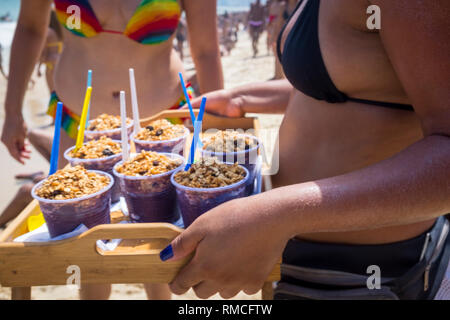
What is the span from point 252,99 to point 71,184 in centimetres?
95

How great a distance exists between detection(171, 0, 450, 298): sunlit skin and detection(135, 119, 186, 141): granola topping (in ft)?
2.30

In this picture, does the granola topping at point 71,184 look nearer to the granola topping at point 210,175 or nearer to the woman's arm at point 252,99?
the granola topping at point 210,175

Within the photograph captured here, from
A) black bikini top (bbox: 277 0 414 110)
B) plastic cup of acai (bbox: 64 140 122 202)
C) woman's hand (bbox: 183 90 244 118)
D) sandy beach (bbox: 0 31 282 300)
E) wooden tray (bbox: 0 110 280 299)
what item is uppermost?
black bikini top (bbox: 277 0 414 110)

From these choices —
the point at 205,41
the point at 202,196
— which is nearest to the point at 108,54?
the point at 205,41

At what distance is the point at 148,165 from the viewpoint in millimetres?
1289

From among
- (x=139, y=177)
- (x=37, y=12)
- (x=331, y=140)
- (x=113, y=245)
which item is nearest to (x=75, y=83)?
(x=37, y=12)

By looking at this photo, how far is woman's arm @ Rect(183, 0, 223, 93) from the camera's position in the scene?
219cm

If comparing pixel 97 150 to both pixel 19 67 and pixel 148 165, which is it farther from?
pixel 19 67

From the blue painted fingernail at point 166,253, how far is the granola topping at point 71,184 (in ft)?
1.15

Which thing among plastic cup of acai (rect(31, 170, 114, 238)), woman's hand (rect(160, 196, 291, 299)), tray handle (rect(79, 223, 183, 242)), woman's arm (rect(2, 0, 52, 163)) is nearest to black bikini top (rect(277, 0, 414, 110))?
woman's hand (rect(160, 196, 291, 299))

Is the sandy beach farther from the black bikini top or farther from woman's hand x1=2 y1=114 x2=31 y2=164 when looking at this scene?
the black bikini top

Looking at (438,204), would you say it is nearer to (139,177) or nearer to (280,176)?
(280,176)

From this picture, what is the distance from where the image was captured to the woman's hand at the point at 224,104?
185 centimetres

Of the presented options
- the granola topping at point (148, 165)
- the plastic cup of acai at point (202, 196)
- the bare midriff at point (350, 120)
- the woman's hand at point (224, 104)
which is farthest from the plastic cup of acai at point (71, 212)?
the woman's hand at point (224, 104)
